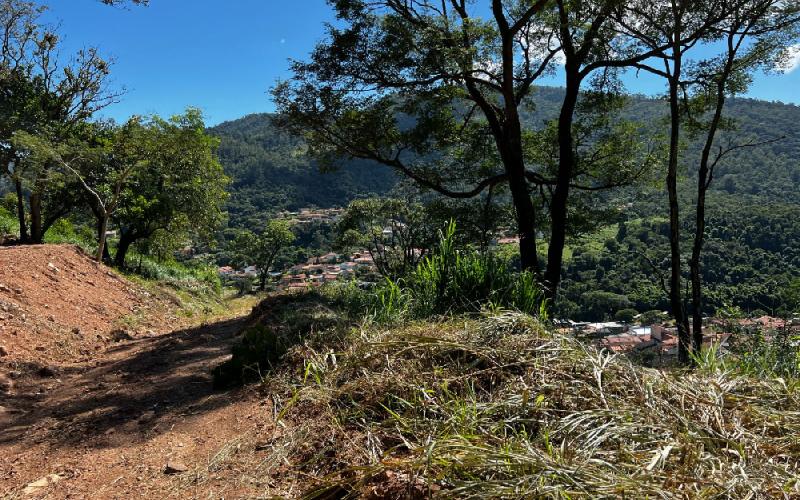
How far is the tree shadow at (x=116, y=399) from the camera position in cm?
329

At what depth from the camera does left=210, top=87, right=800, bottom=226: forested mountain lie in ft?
129

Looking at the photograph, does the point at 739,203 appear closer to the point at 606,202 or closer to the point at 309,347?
the point at 606,202

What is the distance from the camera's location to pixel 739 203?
104 ft

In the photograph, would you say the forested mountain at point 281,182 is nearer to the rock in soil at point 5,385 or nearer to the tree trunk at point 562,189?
the tree trunk at point 562,189

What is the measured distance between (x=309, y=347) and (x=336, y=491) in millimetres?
1695

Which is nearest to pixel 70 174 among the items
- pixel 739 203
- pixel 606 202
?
pixel 606 202

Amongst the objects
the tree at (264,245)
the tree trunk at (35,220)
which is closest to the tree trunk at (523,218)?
the tree trunk at (35,220)

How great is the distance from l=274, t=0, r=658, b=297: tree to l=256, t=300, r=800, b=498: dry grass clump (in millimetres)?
6069

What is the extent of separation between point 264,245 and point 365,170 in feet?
119

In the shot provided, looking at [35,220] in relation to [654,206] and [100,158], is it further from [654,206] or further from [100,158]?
[654,206]

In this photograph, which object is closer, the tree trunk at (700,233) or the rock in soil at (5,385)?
the rock in soil at (5,385)

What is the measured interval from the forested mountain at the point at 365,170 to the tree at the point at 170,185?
17.7 m

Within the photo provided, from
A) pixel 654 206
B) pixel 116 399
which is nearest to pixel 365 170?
pixel 654 206

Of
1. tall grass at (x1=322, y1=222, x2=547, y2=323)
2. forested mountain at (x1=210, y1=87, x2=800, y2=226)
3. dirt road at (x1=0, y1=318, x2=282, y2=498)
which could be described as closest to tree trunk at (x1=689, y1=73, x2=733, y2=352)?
tall grass at (x1=322, y1=222, x2=547, y2=323)
